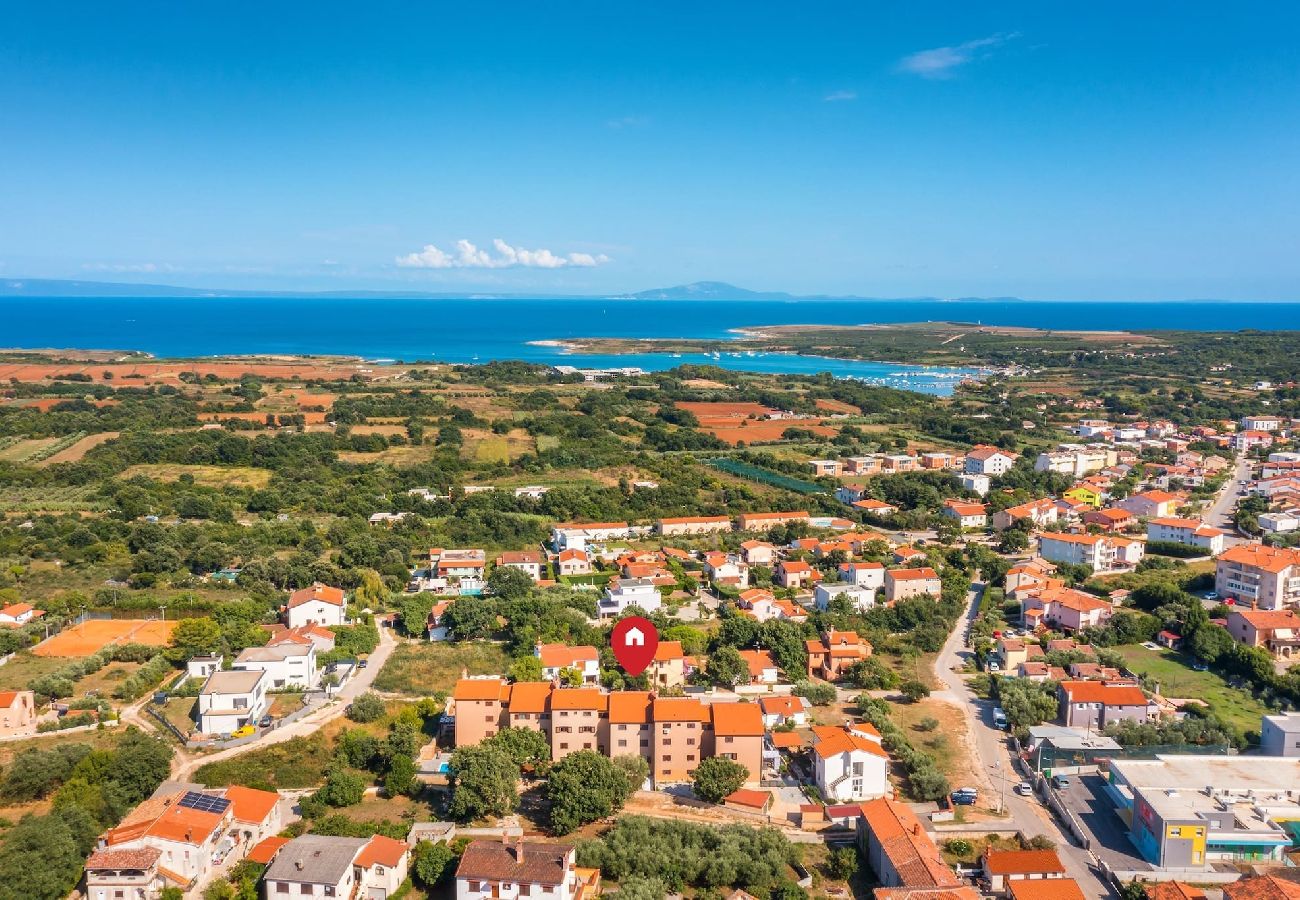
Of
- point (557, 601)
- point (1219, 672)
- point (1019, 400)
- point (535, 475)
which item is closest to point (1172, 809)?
point (1219, 672)

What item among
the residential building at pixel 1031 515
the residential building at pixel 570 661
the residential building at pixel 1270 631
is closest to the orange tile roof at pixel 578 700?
the residential building at pixel 570 661

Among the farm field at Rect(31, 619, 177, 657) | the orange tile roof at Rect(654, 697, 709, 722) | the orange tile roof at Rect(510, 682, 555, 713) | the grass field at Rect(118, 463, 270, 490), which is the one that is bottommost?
the farm field at Rect(31, 619, 177, 657)

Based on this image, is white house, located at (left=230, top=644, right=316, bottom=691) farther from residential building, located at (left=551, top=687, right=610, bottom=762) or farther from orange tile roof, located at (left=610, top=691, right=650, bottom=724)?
orange tile roof, located at (left=610, top=691, right=650, bottom=724)

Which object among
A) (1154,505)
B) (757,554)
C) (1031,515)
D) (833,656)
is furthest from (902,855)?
(1154,505)

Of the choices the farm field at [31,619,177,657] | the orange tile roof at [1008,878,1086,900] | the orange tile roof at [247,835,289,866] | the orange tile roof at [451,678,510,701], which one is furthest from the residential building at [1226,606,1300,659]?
the farm field at [31,619,177,657]

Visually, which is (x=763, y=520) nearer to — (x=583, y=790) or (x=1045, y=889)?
(x=583, y=790)

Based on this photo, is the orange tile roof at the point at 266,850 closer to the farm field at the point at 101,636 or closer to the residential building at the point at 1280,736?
the farm field at the point at 101,636

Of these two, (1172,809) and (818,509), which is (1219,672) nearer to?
(1172,809)
